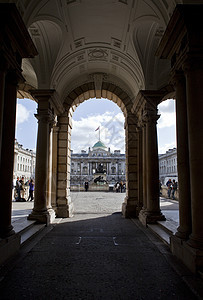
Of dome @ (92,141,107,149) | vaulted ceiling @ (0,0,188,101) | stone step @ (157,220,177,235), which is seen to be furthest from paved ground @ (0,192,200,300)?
dome @ (92,141,107,149)

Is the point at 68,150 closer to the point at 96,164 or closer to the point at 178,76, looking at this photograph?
the point at 178,76

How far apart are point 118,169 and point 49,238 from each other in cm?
8820

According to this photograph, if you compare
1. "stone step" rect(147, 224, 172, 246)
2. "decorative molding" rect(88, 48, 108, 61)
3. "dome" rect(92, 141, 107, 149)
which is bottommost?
"stone step" rect(147, 224, 172, 246)

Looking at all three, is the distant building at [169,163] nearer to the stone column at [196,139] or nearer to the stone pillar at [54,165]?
the stone pillar at [54,165]

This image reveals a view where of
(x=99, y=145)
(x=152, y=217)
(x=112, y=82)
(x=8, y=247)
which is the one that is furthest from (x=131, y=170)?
(x=99, y=145)

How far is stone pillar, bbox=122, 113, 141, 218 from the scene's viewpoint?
10.9m

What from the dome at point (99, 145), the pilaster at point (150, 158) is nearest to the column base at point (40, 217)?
the pilaster at point (150, 158)

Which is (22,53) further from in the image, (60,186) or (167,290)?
(60,186)

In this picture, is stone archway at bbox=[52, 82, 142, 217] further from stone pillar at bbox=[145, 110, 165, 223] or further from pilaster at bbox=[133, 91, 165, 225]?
stone pillar at bbox=[145, 110, 165, 223]

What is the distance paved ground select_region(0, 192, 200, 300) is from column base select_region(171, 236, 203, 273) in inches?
12.1

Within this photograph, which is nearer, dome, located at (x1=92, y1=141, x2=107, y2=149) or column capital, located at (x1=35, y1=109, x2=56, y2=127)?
column capital, located at (x1=35, y1=109, x2=56, y2=127)

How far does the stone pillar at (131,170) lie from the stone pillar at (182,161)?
554cm

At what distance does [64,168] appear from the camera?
11.4 meters

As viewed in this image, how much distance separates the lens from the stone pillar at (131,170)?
1090 cm
